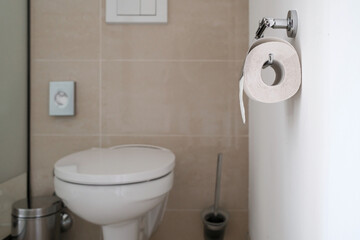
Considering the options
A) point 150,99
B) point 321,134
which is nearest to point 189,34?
point 150,99

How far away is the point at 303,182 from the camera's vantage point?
1.46 ft

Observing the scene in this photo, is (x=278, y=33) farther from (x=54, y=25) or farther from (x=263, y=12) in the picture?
(x=54, y=25)

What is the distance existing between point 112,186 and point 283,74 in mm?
503

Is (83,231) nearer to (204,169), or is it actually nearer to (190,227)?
(190,227)

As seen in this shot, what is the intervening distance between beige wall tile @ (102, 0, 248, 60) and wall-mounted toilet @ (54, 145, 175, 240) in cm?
57

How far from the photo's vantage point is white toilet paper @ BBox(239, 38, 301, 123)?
1.44ft

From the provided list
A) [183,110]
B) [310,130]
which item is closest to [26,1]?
[183,110]

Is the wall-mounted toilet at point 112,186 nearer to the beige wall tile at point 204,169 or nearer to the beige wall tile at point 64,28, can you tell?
the beige wall tile at point 204,169

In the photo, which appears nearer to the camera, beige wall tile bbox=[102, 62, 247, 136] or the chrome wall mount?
the chrome wall mount

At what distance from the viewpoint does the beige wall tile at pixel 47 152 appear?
112 centimetres

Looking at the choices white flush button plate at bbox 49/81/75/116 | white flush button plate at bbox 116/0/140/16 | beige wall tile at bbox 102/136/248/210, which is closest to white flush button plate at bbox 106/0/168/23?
white flush button plate at bbox 116/0/140/16

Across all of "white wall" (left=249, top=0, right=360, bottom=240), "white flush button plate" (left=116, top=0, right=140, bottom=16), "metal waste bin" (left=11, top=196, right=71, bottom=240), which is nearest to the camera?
"white wall" (left=249, top=0, right=360, bottom=240)

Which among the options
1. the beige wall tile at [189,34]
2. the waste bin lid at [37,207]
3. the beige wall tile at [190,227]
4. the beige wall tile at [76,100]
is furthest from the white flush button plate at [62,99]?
the beige wall tile at [190,227]

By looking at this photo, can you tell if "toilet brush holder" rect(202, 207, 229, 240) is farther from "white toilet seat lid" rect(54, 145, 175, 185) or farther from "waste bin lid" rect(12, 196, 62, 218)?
"waste bin lid" rect(12, 196, 62, 218)
